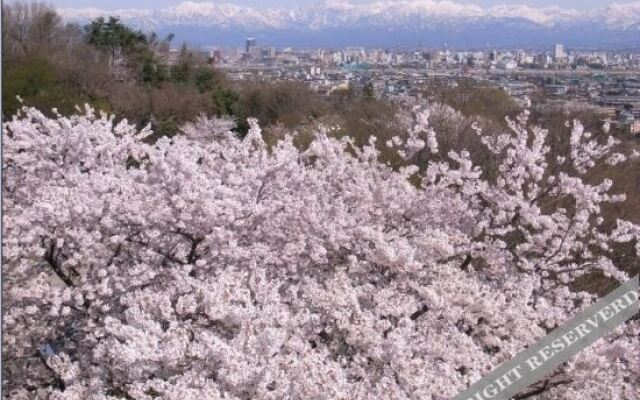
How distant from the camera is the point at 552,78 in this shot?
2597 cm

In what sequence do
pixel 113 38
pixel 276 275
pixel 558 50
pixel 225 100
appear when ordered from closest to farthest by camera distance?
pixel 276 275 < pixel 558 50 < pixel 225 100 < pixel 113 38

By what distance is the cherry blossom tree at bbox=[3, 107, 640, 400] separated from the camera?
5.07 m

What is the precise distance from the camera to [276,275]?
6.68 m

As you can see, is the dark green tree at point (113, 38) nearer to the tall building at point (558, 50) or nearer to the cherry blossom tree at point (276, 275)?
the tall building at point (558, 50)

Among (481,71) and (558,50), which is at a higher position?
(558,50)

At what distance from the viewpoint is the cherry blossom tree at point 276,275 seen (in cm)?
507

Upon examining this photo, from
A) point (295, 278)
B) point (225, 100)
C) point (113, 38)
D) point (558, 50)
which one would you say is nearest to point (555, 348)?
point (295, 278)

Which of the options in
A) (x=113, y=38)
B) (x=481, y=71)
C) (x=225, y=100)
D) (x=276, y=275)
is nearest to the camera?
(x=276, y=275)

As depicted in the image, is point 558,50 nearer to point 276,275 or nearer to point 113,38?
point 276,275

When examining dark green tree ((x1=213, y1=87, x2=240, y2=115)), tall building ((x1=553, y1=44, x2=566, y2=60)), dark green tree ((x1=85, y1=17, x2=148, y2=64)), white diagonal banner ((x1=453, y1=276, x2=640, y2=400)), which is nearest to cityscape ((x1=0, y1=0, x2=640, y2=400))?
white diagonal banner ((x1=453, y1=276, x2=640, y2=400))

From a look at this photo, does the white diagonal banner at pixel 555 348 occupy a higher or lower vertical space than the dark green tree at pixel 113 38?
lower

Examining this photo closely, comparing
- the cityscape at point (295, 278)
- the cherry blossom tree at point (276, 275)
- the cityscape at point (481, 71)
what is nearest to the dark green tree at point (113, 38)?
the cityscape at point (481, 71)

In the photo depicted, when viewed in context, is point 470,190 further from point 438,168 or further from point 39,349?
point 39,349

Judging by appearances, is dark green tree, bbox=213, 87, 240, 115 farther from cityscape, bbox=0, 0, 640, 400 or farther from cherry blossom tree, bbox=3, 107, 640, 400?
cherry blossom tree, bbox=3, 107, 640, 400
